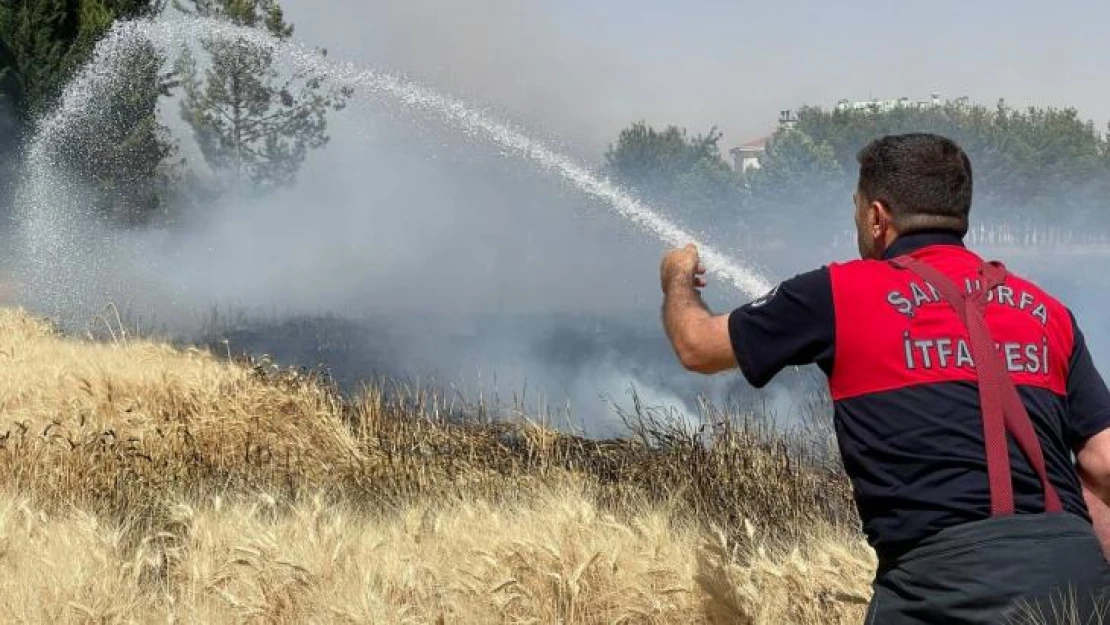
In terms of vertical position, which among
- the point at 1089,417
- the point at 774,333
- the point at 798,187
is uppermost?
the point at 798,187

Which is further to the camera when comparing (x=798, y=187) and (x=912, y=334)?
(x=798, y=187)

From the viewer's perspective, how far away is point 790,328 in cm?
264

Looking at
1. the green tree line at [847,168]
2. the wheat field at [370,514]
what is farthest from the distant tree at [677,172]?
the wheat field at [370,514]

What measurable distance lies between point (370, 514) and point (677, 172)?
6201cm

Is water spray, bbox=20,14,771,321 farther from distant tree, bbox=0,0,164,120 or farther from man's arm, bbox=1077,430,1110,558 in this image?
man's arm, bbox=1077,430,1110,558

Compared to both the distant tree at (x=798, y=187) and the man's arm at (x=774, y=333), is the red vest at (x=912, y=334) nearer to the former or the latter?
the man's arm at (x=774, y=333)

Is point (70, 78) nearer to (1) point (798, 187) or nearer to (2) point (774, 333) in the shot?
(2) point (774, 333)

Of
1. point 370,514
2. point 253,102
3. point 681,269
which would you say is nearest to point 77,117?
point 253,102

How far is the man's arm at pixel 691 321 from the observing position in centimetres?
272

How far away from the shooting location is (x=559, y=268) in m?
37.8

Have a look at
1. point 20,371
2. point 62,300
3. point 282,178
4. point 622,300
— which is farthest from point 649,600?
point 282,178

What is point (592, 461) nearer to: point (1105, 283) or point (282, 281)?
point (282, 281)

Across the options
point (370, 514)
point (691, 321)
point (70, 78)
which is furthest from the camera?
point (70, 78)

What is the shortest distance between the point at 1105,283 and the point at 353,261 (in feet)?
57.3
